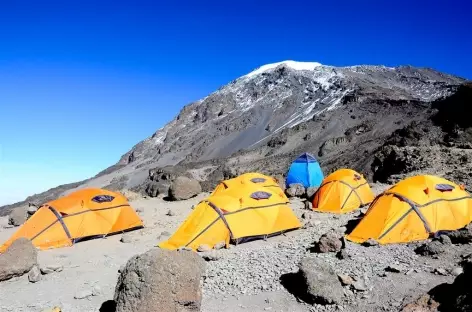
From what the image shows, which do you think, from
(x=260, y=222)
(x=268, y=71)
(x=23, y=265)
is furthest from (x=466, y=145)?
(x=268, y=71)

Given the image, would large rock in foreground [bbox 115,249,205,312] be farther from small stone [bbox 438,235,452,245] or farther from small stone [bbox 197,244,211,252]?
small stone [bbox 438,235,452,245]

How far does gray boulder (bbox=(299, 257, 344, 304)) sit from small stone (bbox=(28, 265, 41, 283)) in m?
6.60

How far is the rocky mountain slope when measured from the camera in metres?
51.6

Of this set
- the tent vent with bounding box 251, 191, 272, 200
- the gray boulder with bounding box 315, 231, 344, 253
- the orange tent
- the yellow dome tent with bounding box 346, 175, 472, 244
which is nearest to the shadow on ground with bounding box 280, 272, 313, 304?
the gray boulder with bounding box 315, 231, 344, 253

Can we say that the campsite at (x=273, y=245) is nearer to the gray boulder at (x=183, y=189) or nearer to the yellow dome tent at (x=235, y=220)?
the yellow dome tent at (x=235, y=220)

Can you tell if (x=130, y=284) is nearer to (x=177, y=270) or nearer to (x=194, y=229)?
(x=177, y=270)

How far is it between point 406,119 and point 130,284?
53.6 meters

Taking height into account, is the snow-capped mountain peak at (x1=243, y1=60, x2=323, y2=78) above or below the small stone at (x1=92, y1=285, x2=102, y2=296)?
above

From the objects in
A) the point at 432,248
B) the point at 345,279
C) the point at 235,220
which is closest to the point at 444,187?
the point at 432,248

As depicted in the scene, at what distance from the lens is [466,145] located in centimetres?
2267

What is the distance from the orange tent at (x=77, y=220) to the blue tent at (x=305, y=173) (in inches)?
463

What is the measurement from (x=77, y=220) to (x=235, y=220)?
562 centimetres

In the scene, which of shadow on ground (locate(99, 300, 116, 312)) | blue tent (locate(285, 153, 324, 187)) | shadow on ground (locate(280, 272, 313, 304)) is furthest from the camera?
blue tent (locate(285, 153, 324, 187))

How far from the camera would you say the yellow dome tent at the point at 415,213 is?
33.4 ft
